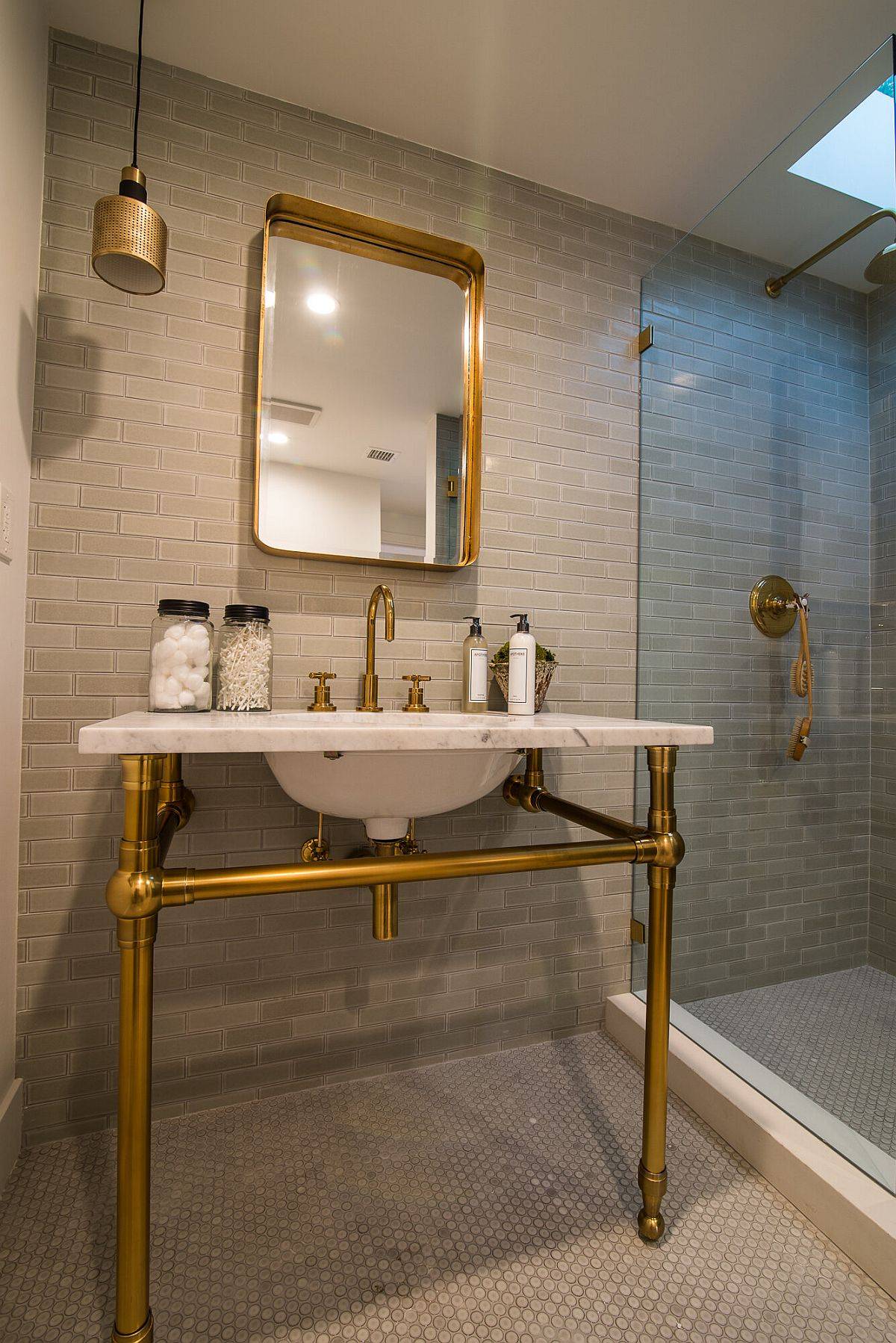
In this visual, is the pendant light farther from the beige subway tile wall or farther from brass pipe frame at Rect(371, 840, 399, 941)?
brass pipe frame at Rect(371, 840, 399, 941)

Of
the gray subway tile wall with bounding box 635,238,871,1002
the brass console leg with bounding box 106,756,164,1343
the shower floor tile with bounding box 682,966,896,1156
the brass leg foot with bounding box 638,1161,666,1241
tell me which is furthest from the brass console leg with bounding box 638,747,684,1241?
the brass console leg with bounding box 106,756,164,1343

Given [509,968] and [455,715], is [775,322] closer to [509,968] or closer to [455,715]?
[455,715]

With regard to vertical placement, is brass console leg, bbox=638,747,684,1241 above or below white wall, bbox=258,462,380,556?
below

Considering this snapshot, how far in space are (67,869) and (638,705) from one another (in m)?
1.47

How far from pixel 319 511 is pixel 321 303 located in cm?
50

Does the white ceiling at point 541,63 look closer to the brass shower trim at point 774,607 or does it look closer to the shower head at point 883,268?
the shower head at point 883,268

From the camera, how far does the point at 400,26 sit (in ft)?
4.34

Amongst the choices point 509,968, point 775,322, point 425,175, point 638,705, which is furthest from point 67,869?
point 775,322

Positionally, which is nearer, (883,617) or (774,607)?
(883,617)

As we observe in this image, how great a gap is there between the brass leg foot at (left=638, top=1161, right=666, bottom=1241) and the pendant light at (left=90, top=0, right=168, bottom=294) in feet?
5.99

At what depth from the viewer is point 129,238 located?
43.1 inches

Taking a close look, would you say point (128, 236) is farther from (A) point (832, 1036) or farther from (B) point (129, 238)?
(A) point (832, 1036)

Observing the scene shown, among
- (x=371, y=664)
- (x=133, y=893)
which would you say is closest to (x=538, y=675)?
(x=371, y=664)

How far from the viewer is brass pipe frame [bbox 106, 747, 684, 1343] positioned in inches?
32.2
